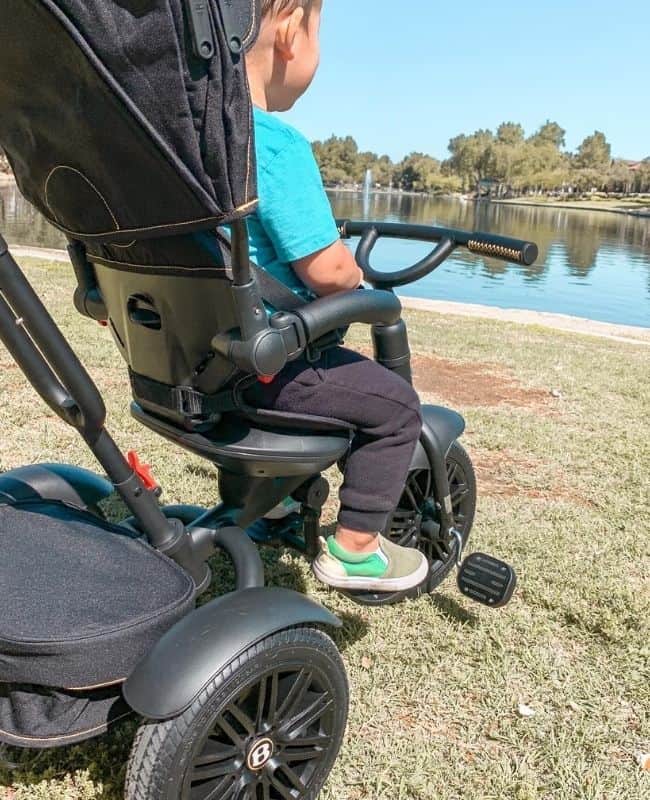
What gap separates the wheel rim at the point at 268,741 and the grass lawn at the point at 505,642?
28 cm

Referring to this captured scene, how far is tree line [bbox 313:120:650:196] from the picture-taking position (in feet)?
408

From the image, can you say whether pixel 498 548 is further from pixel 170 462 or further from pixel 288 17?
pixel 288 17

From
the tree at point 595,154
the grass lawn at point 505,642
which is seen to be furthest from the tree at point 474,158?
the grass lawn at point 505,642

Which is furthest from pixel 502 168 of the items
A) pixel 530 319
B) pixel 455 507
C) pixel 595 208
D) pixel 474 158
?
pixel 455 507

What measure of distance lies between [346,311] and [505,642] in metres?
1.60

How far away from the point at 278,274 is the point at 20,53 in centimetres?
75

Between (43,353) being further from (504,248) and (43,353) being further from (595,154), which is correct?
(595,154)

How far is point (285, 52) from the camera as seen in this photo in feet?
5.74

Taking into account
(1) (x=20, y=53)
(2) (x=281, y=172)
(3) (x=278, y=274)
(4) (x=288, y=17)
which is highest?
(4) (x=288, y=17)

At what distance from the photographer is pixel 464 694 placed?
99.0 inches

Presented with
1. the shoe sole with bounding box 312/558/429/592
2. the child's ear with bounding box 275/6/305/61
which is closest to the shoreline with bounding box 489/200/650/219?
the shoe sole with bounding box 312/558/429/592

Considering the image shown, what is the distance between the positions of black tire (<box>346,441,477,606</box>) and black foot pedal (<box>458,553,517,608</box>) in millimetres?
160

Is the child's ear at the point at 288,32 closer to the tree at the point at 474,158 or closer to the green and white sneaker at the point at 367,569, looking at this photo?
the green and white sneaker at the point at 367,569

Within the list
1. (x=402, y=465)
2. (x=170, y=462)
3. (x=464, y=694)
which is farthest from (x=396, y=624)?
(x=170, y=462)
